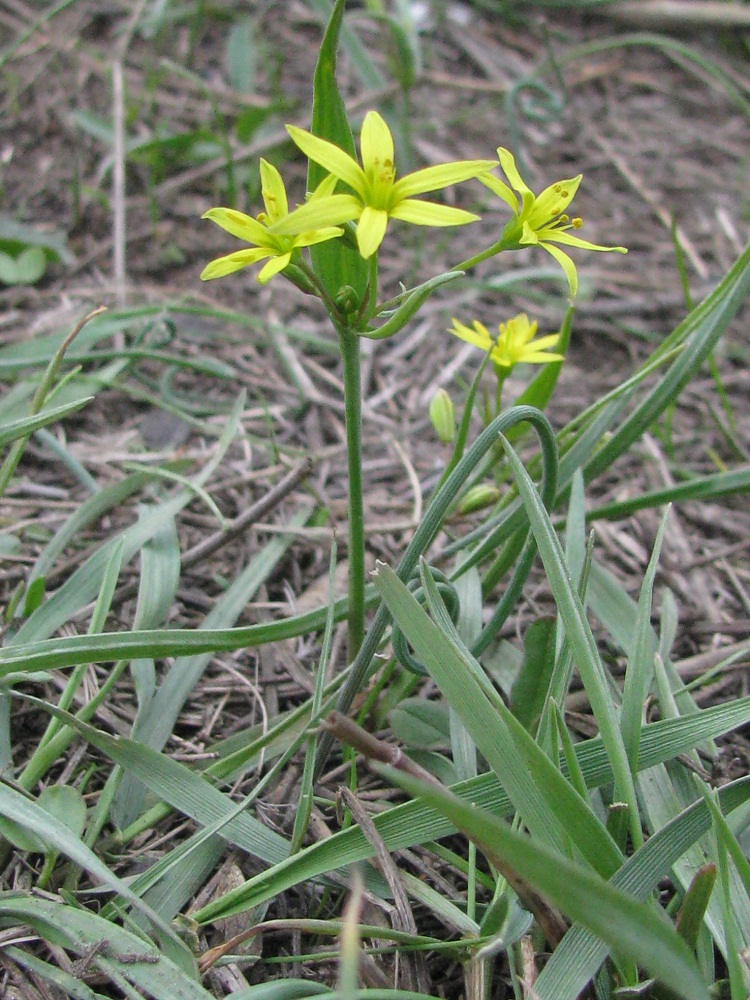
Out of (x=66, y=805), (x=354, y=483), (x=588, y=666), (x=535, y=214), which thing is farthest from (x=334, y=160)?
(x=66, y=805)

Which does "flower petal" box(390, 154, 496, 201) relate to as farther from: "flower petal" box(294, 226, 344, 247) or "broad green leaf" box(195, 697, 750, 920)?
"broad green leaf" box(195, 697, 750, 920)

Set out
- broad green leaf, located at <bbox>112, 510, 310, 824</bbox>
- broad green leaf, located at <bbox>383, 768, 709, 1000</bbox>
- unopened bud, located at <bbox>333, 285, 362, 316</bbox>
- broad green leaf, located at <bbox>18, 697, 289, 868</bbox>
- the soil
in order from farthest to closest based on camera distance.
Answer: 1. the soil
2. broad green leaf, located at <bbox>112, 510, 310, 824</bbox>
3. broad green leaf, located at <bbox>18, 697, 289, 868</bbox>
4. unopened bud, located at <bbox>333, 285, 362, 316</bbox>
5. broad green leaf, located at <bbox>383, 768, 709, 1000</bbox>

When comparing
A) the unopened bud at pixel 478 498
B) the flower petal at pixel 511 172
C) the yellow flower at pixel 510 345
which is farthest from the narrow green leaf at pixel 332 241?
the unopened bud at pixel 478 498

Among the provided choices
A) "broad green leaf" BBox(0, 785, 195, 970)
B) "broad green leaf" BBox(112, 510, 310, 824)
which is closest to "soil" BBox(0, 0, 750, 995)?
"broad green leaf" BBox(112, 510, 310, 824)

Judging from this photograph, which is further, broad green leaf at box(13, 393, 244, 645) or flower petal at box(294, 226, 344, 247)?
broad green leaf at box(13, 393, 244, 645)

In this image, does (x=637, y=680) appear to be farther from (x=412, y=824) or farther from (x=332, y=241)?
(x=332, y=241)
